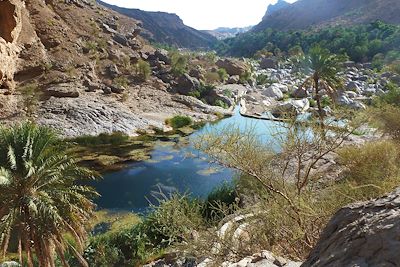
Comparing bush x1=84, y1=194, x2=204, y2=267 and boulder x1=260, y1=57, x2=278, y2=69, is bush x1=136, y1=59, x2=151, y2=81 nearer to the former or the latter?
bush x1=84, y1=194, x2=204, y2=267

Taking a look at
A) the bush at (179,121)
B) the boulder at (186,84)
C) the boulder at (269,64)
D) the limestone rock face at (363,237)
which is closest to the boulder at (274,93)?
the boulder at (186,84)

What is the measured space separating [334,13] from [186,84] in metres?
126

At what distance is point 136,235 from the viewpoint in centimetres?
1755

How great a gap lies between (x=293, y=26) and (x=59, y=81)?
148 meters

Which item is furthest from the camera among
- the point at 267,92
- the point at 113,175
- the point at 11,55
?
the point at 267,92

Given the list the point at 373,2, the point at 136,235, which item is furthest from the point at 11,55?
the point at 373,2

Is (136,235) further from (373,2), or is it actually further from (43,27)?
(373,2)

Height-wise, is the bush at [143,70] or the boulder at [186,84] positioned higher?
the bush at [143,70]

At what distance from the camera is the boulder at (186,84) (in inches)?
2247

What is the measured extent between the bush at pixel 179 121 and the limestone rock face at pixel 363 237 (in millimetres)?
38935

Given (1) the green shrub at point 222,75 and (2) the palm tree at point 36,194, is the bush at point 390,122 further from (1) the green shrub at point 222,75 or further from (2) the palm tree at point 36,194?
(1) the green shrub at point 222,75

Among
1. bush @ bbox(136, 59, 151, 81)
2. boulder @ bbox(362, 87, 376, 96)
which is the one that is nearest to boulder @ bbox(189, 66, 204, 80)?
bush @ bbox(136, 59, 151, 81)

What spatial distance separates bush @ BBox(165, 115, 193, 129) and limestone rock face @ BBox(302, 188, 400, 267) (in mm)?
38935

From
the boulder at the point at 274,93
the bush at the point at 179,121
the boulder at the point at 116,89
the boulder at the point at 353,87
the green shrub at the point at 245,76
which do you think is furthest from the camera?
the green shrub at the point at 245,76
